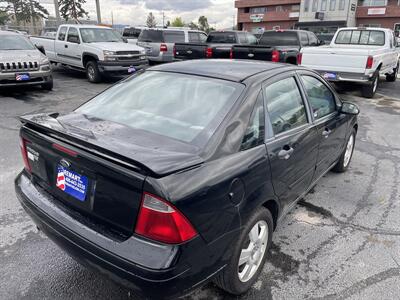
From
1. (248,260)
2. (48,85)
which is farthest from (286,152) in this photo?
(48,85)

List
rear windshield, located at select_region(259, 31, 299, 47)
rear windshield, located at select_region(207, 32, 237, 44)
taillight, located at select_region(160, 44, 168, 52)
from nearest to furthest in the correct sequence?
rear windshield, located at select_region(259, 31, 299, 47), rear windshield, located at select_region(207, 32, 237, 44), taillight, located at select_region(160, 44, 168, 52)

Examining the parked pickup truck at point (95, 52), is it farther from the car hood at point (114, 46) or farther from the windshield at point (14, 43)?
the windshield at point (14, 43)

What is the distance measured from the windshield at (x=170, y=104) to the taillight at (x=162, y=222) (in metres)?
0.56

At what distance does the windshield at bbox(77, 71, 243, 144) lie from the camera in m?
2.41

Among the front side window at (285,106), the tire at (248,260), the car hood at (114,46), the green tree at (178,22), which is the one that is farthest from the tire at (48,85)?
the green tree at (178,22)

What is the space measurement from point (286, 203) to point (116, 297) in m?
1.55

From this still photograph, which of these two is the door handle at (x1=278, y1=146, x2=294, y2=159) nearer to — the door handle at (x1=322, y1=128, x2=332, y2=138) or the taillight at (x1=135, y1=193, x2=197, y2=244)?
the door handle at (x1=322, y1=128, x2=332, y2=138)

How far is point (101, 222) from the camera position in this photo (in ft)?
6.84

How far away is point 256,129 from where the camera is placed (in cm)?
248

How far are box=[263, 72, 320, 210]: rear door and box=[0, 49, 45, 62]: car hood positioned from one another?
8.20 metres

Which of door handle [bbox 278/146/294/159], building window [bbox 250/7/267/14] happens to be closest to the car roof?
door handle [bbox 278/146/294/159]

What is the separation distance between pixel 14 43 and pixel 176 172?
9932 millimetres

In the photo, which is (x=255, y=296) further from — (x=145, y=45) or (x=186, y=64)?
(x=145, y=45)

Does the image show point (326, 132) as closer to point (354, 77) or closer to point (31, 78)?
point (354, 77)
